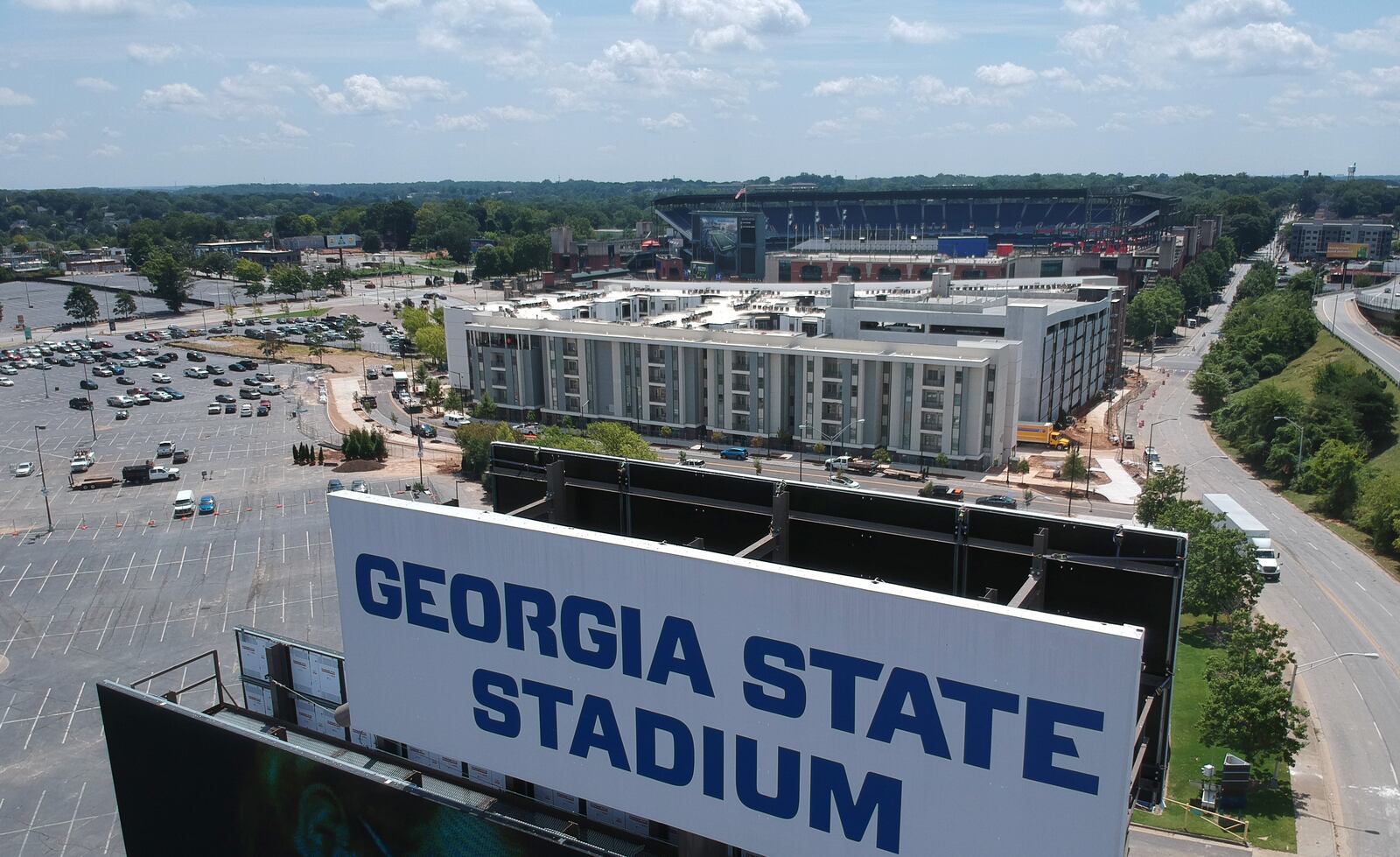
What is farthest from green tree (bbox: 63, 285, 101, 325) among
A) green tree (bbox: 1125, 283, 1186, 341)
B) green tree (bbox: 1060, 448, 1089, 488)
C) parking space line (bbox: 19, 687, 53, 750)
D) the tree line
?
the tree line

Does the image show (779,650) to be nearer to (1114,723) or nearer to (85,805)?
(1114,723)

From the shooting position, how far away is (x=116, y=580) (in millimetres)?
53906

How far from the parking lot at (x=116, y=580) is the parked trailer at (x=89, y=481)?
64cm

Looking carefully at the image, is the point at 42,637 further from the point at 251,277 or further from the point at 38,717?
the point at 251,277

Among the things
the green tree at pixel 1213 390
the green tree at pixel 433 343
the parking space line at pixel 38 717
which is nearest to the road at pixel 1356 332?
the green tree at pixel 1213 390

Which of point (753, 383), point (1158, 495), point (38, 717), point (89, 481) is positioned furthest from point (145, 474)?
point (1158, 495)

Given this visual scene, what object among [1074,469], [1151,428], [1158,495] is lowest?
[1151,428]

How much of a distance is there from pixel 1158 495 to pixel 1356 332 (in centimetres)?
7815

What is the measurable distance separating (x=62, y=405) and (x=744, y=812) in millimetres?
108178

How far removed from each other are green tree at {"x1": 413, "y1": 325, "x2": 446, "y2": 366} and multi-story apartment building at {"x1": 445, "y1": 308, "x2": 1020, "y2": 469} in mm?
16803

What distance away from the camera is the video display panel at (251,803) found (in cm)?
1886

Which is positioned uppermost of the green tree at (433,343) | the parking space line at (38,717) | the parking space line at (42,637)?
the green tree at (433,343)

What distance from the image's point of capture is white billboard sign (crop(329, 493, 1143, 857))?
45.1 feet

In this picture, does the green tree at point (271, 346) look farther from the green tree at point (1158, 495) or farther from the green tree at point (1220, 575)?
the green tree at point (1220, 575)
